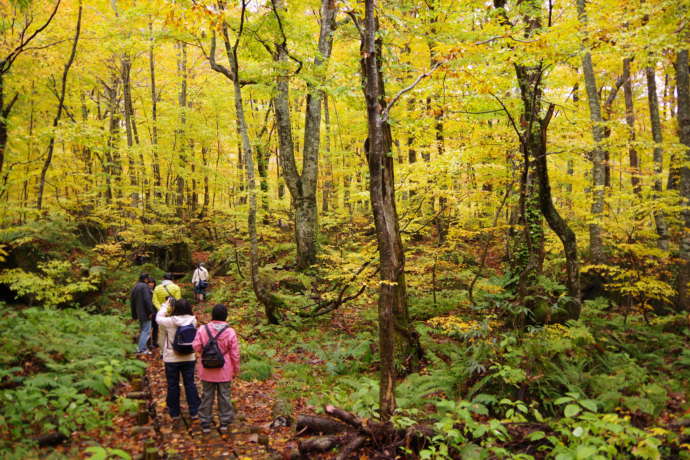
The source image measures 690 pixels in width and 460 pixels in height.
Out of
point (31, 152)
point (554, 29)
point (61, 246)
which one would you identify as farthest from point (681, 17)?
point (31, 152)

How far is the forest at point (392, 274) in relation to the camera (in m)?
4.75

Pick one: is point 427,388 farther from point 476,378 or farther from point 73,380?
point 73,380

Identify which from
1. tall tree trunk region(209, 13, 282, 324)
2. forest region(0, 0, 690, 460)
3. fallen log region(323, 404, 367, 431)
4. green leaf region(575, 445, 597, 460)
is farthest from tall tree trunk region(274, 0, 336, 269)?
green leaf region(575, 445, 597, 460)

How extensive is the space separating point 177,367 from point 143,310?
3935mm

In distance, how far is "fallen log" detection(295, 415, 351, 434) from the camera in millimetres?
4812

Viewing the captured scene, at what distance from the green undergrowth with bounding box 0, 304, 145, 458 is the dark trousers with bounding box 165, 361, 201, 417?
1.89ft

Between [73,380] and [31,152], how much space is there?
15.5 m

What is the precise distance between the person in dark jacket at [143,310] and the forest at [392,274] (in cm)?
36

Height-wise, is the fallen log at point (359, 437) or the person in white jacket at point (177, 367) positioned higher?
the person in white jacket at point (177, 367)

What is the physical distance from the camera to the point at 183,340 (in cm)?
559

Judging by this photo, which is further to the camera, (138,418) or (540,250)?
(540,250)

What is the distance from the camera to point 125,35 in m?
13.2

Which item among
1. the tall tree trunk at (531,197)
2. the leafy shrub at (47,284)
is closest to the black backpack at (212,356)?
the tall tree trunk at (531,197)

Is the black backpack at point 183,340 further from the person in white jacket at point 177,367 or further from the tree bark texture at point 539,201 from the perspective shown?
the tree bark texture at point 539,201
